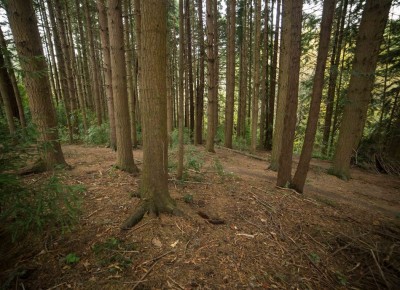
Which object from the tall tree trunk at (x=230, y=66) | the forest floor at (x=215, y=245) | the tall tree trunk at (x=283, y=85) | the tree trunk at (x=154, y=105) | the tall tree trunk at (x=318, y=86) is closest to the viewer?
the forest floor at (x=215, y=245)

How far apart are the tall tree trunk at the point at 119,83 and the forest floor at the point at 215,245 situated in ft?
1.80

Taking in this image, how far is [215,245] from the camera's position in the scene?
138 inches

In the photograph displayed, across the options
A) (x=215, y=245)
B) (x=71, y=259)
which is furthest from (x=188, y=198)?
(x=71, y=259)

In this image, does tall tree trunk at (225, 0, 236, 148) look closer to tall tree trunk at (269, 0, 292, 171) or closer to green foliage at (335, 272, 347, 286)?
tall tree trunk at (269, 0, 292, 171)

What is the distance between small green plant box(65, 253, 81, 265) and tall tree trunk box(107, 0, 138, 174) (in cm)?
313

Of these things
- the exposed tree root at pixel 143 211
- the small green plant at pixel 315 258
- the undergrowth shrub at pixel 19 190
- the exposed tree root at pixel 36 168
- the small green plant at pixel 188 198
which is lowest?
the small green plant at pixel 315 258

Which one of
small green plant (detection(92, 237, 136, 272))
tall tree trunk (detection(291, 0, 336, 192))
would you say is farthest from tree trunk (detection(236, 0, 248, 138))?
small green plant (detection(92, 237, 136, 272))

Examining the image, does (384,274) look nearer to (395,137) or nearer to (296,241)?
(296,241)

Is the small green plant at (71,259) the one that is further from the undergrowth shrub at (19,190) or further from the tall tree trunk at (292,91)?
the tall tree trunk at (292,91)

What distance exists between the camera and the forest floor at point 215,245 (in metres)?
2.85

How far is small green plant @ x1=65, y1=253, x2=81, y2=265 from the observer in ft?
9.55

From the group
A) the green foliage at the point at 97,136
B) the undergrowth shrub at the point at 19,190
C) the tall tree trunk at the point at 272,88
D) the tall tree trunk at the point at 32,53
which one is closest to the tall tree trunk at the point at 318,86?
the undergrowth shrub at the point at 19,190

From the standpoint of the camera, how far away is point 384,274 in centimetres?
339

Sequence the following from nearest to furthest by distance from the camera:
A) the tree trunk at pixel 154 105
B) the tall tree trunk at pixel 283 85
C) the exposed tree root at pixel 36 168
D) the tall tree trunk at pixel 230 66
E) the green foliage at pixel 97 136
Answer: the tree trunk at pixel 154 105
the exposed tree root at pixel 36 168
the tall tree trunk at pixel 283 85
the tall tree trunk at pixel 230 66
the green foliage at pixel 97 136
